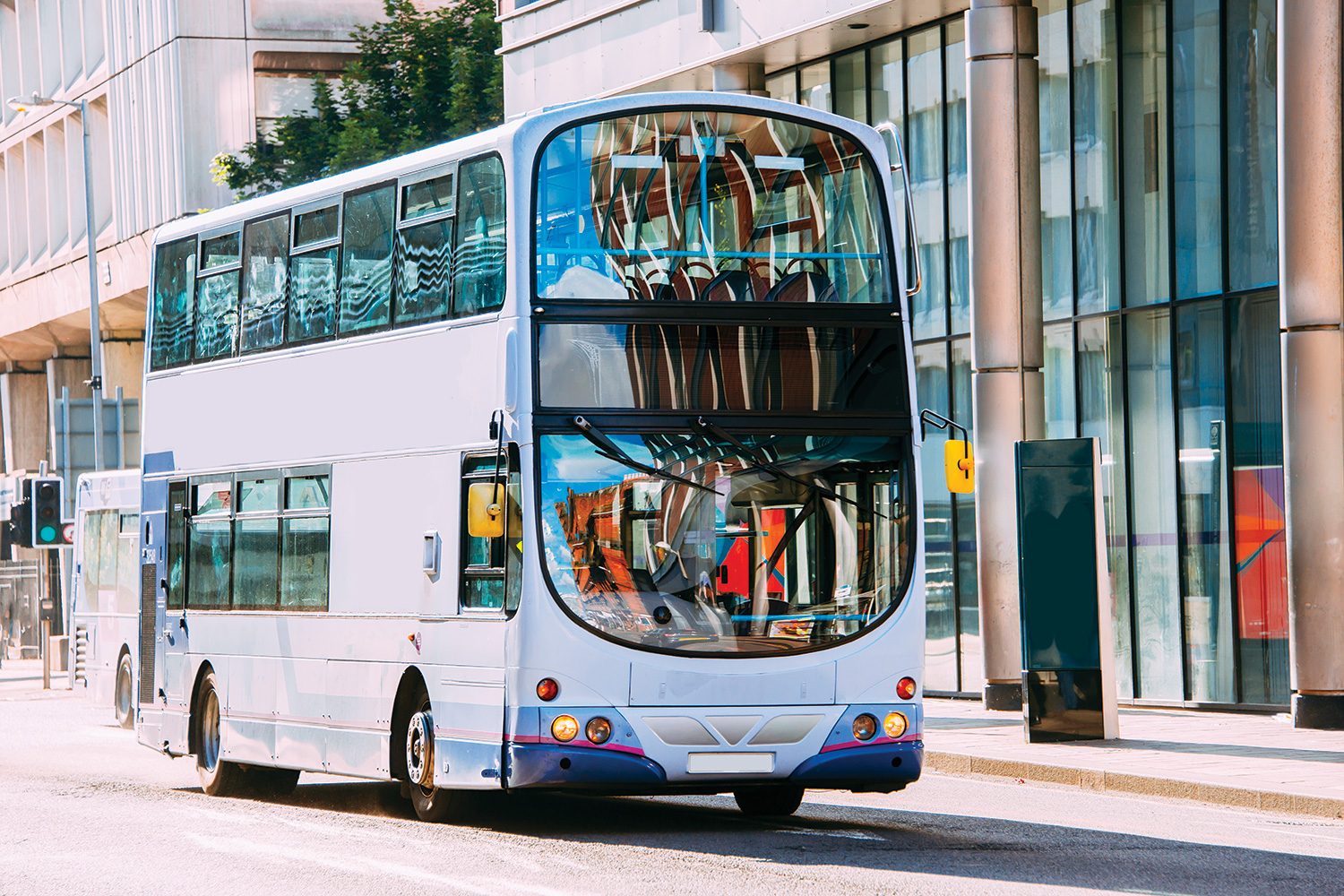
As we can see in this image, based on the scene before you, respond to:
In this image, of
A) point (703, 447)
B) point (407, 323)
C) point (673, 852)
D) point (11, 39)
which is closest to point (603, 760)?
point (673, 852)

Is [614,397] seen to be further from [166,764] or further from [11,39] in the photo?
[11,39]

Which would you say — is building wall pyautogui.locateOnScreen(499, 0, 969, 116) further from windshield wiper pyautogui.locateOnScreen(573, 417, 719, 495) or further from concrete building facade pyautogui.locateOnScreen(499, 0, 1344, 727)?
windshield wiper pyautogui.locateOnScreen(573, 417, 719, 495)

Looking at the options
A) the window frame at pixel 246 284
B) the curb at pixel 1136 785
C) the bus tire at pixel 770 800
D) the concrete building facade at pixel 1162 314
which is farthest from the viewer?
the concrete building facade at pixel 1162 314

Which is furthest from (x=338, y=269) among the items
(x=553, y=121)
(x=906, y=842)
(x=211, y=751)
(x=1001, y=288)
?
(x=1001, y=288)

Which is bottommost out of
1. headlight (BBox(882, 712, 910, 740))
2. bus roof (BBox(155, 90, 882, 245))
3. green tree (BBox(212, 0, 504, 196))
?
headlight (BBox(882, 712, 910, 740))

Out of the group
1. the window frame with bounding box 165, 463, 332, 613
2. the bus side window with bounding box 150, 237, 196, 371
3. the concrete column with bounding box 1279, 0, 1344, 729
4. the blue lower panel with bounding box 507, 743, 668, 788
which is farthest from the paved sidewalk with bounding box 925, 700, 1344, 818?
the bus side window with bounding box 150, 237, 196, 371

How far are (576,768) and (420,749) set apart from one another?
5.63 ft

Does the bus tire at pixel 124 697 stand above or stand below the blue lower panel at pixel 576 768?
below

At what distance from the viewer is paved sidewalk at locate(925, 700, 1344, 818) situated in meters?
13.7

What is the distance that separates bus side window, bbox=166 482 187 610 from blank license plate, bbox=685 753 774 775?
234 inches

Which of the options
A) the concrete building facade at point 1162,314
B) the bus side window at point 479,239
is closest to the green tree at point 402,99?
the concrete building facade at point 1162,314

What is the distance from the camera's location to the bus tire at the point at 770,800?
42.3 feet

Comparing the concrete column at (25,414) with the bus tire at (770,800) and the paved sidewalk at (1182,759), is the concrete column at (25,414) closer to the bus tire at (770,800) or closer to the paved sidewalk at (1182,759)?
the paved sidewalk at (1182,759)

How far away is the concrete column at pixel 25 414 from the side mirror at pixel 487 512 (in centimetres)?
4963
